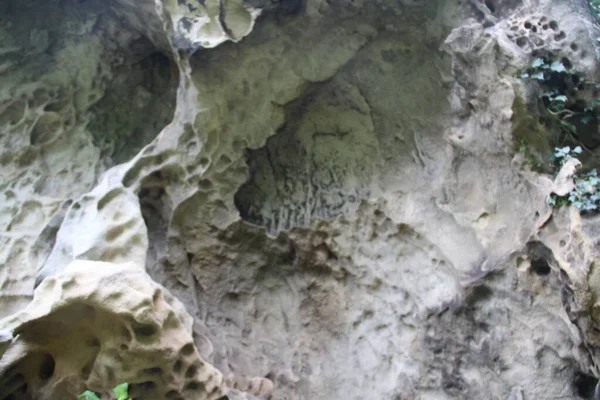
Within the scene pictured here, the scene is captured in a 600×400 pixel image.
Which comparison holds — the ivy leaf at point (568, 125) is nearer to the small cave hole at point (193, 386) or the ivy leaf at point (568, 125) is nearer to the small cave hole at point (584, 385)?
the small cave hole at point (584, 385)

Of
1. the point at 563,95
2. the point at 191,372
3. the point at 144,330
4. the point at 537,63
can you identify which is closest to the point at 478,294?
the point at 563,95

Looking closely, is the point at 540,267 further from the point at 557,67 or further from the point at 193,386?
the point at 193,386

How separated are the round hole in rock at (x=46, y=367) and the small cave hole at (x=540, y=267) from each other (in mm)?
2192

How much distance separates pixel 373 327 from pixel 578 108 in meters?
1.59

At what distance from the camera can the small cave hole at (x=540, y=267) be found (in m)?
2.68

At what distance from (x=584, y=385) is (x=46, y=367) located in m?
2.35

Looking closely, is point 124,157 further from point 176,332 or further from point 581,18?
point 581,18

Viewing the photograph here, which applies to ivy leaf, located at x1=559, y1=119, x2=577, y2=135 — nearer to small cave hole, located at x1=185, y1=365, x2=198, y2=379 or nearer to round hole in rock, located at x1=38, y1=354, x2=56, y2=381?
small cave hole, located at x1=185, y1=365, x2=198, y2=379

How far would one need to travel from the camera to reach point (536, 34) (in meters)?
2.77

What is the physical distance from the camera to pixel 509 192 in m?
2.92

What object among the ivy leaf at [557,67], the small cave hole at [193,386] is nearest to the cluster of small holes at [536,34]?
the ivy leaf at [557,67]

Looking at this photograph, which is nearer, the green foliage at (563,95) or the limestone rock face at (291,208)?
the limestone rock face at (291,208)

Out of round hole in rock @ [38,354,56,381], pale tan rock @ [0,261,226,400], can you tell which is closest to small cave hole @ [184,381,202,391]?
pale tan rock @ [0,261,226,400]

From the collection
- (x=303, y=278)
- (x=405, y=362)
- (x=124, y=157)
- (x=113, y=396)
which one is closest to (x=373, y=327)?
(x=405, y=362)
